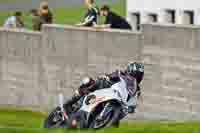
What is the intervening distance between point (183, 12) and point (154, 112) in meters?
17.5

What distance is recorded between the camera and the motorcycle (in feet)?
55.5

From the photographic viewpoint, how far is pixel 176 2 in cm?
4334

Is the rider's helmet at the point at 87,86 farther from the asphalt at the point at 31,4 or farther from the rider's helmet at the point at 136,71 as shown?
the asphalt at the point at 31,4

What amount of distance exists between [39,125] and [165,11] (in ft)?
82.6

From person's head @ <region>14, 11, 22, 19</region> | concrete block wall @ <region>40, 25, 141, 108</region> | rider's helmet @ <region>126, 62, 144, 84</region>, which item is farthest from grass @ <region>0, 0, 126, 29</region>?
rider's helmet @ <region>126, 62, 144, 84</region>

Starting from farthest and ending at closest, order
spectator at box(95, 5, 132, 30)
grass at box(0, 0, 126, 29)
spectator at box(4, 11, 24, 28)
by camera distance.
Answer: grass at box(0, 0, 126, 29) < spectator at box(4, 11, 24, 28) < spectator at box(95, 5, 132, 30)

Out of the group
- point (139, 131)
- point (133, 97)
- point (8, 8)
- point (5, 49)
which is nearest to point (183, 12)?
point (8, 8)

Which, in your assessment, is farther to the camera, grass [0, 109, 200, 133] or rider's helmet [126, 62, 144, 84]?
rider's helmet [126, 62, 144, 84]


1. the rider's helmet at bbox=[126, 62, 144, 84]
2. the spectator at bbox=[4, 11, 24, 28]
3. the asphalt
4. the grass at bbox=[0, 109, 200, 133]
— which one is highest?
the asphalt

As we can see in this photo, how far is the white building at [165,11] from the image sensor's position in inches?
1599

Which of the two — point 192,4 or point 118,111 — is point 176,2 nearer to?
point 192,4

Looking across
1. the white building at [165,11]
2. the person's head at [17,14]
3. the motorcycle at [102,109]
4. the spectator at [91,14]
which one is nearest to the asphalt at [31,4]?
the white building at [165,11]

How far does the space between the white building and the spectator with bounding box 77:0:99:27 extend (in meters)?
13.5

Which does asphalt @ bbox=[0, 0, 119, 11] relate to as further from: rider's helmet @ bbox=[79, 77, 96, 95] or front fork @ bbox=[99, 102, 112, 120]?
front fork @ bbox=[99, 102, 112, 120]
